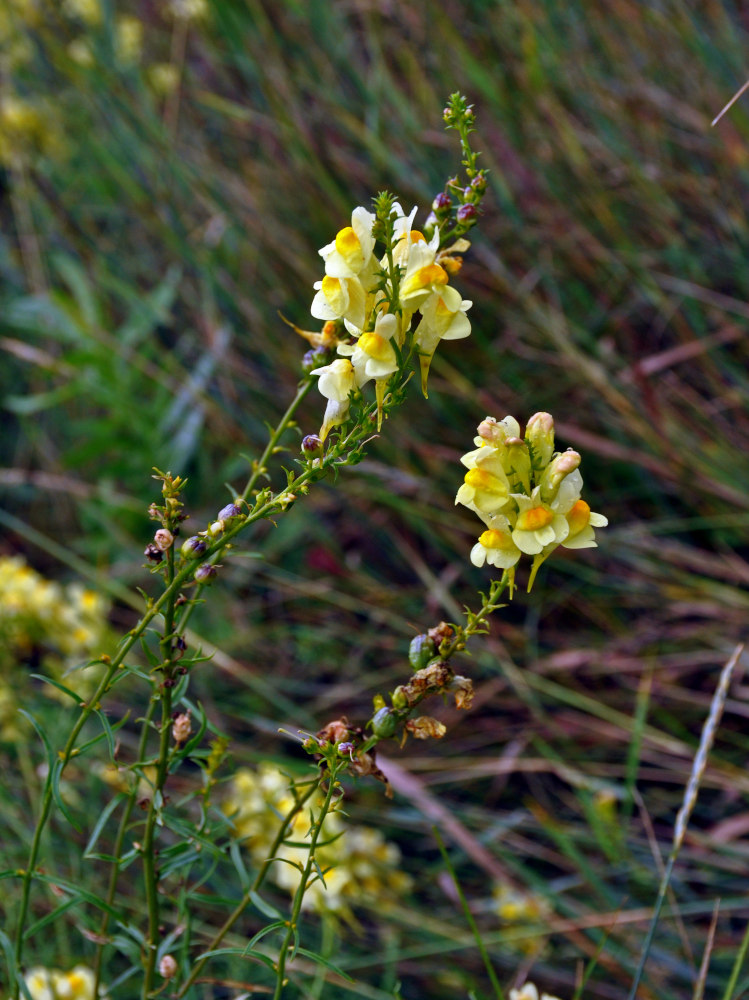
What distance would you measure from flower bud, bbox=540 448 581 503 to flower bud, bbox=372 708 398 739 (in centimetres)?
19

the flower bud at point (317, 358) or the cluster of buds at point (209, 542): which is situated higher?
the flower bud at point (317, 358)

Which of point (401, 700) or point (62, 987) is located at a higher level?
point (401, 700)

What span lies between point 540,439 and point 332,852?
88 centimetres

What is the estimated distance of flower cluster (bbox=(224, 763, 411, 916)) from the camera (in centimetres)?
132

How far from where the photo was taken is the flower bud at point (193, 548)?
61 cm

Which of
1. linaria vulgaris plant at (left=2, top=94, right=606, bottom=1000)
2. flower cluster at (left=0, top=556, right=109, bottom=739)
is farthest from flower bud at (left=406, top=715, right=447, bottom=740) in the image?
flower cluster at (left=0, top=556, right=109, bottom=739)

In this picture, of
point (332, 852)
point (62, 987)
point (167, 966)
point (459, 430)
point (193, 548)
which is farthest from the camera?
point (459, 430)

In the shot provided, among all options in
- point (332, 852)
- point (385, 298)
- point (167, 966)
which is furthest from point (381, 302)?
point (332, 852)

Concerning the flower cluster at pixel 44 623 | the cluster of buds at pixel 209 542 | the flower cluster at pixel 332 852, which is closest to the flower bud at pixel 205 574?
the cluster of buds at pixel 209 542

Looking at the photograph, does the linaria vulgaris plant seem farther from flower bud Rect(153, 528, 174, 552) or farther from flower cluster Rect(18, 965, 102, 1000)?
flower cluster Rect(18, 965, 102, 1000)

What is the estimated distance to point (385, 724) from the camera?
2.14 ft

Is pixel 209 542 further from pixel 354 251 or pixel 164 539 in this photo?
pixel 354 251

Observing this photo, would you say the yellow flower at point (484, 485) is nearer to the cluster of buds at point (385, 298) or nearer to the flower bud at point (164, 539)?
the cluster of buds at point (385, 298)

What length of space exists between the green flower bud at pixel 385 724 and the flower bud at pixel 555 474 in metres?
0.19
